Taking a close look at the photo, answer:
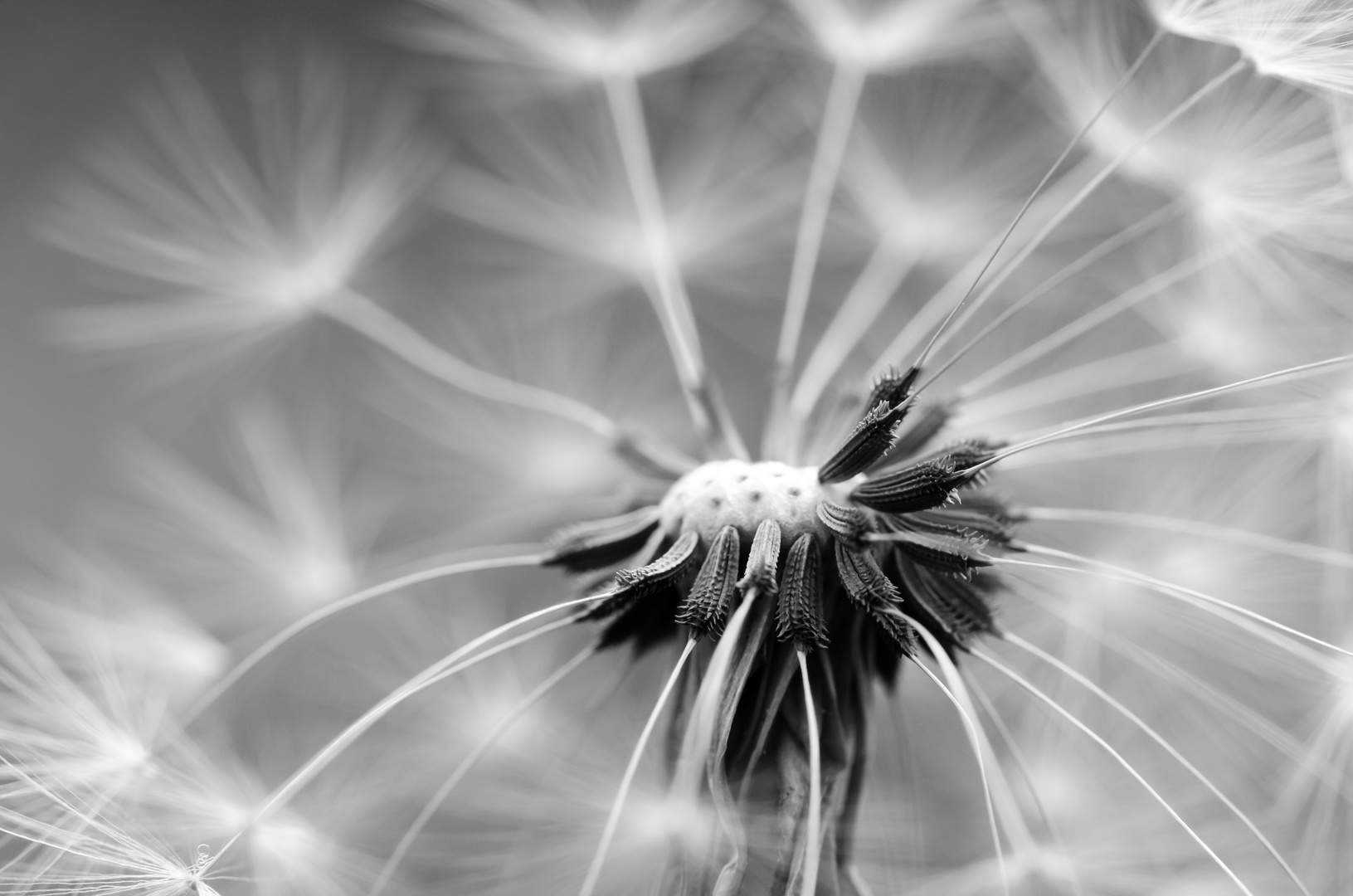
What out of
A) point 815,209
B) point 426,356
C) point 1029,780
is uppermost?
point 815,209

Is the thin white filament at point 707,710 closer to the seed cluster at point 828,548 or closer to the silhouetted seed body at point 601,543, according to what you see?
the seed cluster at point 828,548

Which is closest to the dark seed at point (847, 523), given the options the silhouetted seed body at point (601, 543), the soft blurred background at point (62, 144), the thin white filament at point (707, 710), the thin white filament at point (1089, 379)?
the thin white filament at point (707, 710)

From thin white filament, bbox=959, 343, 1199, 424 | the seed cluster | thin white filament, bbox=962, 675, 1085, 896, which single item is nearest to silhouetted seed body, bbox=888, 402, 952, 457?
the seed cluster

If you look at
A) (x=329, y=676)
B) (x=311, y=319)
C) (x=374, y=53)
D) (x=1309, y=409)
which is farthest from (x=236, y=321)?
(x=1309, y=409)

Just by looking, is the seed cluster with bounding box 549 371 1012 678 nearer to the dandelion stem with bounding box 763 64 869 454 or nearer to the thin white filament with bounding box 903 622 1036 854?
the thin white filament with bounding box 903 622 1036 854

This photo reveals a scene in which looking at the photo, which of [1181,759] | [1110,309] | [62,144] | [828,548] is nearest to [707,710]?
[828,548]

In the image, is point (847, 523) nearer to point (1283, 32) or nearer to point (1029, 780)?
point (1029, 780)

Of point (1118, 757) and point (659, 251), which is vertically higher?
point (659, 251)
